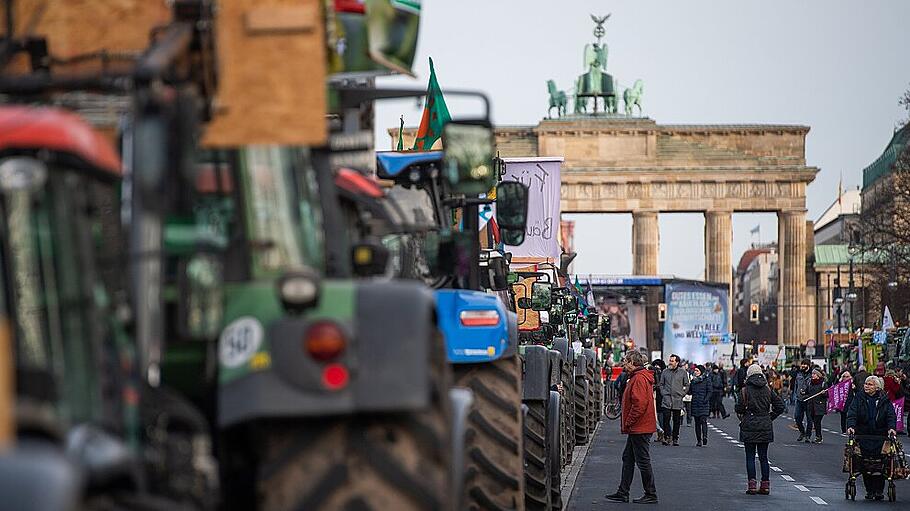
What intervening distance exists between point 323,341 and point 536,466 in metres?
9.67

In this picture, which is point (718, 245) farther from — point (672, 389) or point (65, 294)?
point (65, 294)

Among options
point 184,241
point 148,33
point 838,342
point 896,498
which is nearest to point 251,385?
point 184,241

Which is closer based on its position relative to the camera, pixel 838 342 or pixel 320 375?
pixel 320 375

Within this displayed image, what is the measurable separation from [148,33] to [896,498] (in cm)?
1730

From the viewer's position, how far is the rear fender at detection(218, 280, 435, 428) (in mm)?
5934

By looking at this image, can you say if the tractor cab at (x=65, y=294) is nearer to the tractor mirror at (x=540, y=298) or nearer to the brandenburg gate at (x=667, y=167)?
the tractor mirror at (x=540, y=298)

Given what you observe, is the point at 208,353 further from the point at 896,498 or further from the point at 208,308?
the point at 896,498

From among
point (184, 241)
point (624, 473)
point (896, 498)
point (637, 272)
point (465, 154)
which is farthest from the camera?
point (637, 272)

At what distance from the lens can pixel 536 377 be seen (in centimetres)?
1659

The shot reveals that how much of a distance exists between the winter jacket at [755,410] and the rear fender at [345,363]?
17.3 meters

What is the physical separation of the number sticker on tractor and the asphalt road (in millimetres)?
13541

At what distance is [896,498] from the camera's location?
22.3 m

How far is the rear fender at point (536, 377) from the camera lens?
1627cm

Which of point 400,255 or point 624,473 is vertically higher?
point 400,255
